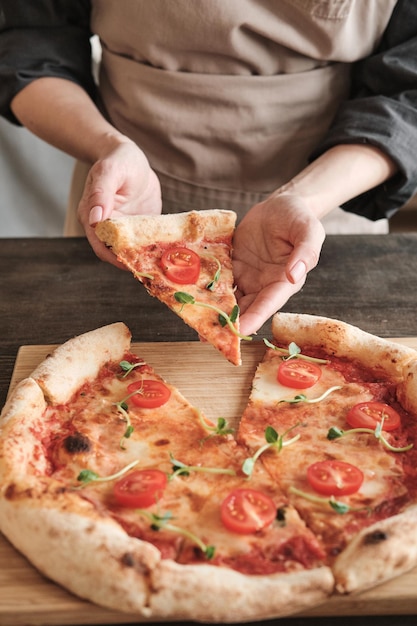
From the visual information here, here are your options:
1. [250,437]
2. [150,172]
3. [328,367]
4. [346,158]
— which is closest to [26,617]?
[250,437]

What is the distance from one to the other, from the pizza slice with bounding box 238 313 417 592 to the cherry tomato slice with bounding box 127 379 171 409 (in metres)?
0.30

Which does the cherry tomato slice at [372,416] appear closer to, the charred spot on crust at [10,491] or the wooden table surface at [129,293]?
the wooden table surface at [129,293]

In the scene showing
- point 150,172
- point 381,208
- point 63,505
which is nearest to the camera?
point 63,505

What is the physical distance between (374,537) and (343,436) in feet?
1.62

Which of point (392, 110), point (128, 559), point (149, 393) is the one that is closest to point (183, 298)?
point (149, 393)

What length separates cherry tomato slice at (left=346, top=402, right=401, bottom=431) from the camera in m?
2.60

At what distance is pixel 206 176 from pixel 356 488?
84.8 inches

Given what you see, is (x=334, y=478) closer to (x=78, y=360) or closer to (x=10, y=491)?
(x=10, y=491)

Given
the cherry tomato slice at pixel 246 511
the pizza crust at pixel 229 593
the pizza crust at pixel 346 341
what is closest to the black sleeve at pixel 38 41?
the pizza crust at pixel 346 341

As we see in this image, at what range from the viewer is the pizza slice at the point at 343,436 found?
7.01 feet

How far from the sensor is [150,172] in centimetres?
356

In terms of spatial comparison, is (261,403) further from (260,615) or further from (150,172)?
(150,172)

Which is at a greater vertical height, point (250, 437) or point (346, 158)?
point (346, 158)

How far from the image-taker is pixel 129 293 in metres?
3.60
